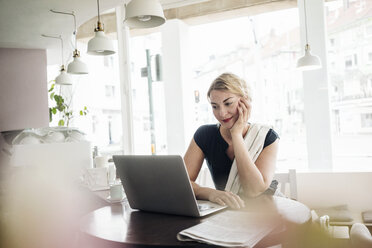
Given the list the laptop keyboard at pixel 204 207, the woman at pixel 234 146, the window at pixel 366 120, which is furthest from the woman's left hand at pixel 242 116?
the window at pixel 366 120

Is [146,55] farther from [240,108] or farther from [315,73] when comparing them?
[240,108]

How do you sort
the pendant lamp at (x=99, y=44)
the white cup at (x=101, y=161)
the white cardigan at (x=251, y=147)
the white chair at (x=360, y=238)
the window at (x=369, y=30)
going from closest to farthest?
1. the white chair at (x=360, y=238)
2. the white cardigan at (x=251, y=147)
3. the white cup at (x=101, y=161)
4. the pendant lamp at (x=99, y=44)
5. the window at (x=369, y=30)

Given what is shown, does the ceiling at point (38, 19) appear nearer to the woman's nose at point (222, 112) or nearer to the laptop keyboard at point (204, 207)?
the woman's nose at point (222, 112)

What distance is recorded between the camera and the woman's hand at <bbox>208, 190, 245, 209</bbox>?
4.24ft

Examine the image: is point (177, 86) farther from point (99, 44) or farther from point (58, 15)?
point (99, 44)

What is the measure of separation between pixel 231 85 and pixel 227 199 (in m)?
0.74

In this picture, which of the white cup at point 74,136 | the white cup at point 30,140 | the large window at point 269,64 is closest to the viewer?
the white cup at point 30,140

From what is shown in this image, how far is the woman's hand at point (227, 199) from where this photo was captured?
129cm

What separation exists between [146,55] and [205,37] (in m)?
0.91

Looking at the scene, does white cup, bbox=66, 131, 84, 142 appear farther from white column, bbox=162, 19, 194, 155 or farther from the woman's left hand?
white column, bbox=162, 19, 194, 155

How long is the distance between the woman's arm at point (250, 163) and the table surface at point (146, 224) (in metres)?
0.15

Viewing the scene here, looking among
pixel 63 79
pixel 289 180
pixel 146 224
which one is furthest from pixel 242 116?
pixel 63 79

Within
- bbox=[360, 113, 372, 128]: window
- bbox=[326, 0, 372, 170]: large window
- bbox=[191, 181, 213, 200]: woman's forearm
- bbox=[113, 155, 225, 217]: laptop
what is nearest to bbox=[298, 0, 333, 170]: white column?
bbox=[326, 0, 372, 170]: large window

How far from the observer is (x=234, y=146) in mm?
1724
